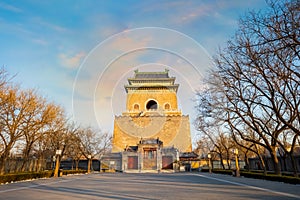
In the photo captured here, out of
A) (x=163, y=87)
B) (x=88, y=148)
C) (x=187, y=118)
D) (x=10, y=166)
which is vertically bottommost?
(x=10, y=166)

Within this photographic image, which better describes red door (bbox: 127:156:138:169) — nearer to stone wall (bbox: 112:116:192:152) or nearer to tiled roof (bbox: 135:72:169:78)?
stone wall (bbox: 112:116:192:152)

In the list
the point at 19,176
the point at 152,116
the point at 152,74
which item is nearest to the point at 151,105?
the point at 152,116

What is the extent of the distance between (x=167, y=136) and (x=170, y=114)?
596 centimetres

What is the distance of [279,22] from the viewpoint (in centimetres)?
877

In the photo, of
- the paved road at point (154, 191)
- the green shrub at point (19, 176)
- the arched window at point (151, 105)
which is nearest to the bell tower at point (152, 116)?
the arched window at point (151, 105)

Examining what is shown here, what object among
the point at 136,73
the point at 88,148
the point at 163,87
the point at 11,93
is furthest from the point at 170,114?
the point at 11,93

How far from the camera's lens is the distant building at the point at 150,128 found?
4434 centimetres

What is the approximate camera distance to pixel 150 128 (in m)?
57.3

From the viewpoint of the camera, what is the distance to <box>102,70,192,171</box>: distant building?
145ft

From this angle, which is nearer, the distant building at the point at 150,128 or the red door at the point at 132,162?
the red door at the point at 132,162

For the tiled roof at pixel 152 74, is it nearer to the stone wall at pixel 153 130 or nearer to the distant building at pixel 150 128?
the distant building at pixel 150 128

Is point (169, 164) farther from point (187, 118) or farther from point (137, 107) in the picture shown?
point (137, 107)

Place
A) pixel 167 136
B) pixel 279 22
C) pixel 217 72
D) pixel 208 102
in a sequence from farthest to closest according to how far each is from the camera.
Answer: pixel 167 136, pixel 208 102, pixel 217 72, pixel 279 22

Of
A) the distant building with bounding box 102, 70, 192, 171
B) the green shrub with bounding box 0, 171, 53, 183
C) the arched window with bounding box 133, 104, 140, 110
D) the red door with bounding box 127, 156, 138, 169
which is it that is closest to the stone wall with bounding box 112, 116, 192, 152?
the distant building with bounding box 102, 70, 192, 171
